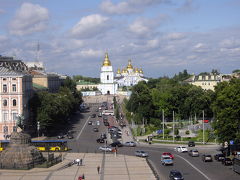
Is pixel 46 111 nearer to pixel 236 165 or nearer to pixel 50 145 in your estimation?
pixel 50 145

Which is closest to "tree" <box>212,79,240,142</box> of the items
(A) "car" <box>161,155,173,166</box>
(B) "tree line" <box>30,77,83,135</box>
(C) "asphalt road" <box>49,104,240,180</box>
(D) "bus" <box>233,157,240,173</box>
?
(C) "asphalt road" <box>49,104,240,180</box>

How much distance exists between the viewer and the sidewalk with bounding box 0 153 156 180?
149 feet

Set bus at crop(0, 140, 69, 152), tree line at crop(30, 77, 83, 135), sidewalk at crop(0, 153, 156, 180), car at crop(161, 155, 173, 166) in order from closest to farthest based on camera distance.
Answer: sidewalk at crop(0, 153, 156, 180), car at crop(161, 155, 173, 166), bus at crop(0, 140, 69, 152), tree line at crop(30, 77, 83, 135)

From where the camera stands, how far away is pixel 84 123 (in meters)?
108

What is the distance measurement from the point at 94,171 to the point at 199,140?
99.1 ft

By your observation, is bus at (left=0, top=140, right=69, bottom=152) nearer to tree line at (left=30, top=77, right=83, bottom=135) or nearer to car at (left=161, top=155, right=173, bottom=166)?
tree line at (left=30, top=77, right=83, bottom=135)

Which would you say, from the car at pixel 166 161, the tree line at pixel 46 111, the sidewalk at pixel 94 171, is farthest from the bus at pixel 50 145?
the car at pixel 166 161

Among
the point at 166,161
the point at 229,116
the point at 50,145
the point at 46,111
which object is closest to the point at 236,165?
the point at 166,161

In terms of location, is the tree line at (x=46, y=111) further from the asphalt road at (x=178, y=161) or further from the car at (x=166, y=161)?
the car at (x=166, y=161)

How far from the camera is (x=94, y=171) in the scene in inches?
1924

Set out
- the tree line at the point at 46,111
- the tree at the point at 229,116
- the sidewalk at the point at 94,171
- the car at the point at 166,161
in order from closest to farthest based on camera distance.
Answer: the sidewalk at the point at 94,171 < the car at the point at 166,161 < the tree at the point at 229,116 < the tree line at the point at 46,111

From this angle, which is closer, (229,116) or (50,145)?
(229,116)

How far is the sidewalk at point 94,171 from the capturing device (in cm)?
4544

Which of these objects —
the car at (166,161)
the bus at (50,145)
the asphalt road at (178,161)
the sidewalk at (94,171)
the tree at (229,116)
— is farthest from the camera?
the bus at (50,145)
